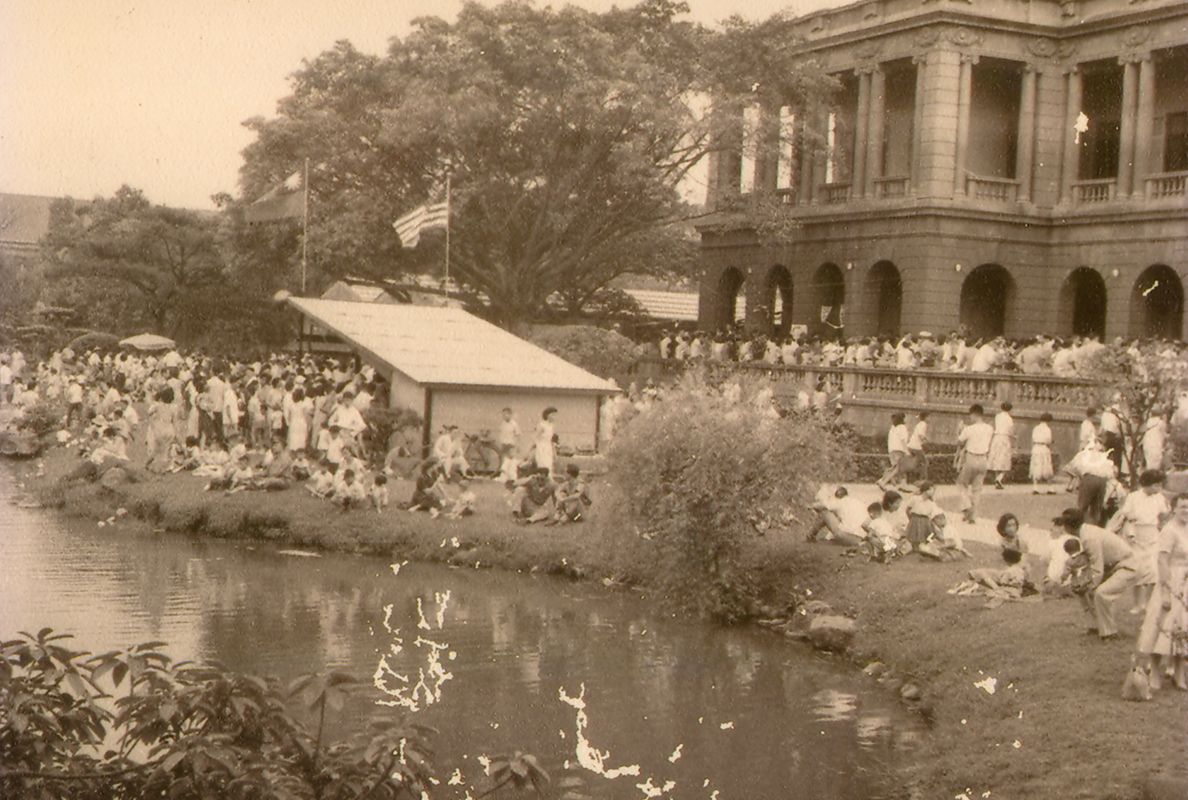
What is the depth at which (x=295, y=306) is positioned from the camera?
3053cm

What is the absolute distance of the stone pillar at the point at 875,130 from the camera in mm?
41719

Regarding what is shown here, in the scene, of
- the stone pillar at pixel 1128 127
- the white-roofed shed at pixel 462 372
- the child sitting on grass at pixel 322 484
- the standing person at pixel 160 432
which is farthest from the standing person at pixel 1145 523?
the stone pillar at pixel 1128 127

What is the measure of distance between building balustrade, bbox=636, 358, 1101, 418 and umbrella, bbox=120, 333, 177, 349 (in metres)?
19.4

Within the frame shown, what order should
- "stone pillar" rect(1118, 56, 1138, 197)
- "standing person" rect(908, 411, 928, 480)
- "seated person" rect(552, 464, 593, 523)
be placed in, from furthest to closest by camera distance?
"stone pillar" rect(1118, 56, 1138, 197) → "standing person" rect(908, 411, 928, 480) → "seated person" rect(552, 464, 593, 523)

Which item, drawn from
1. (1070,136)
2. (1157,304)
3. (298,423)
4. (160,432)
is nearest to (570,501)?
(298,423)

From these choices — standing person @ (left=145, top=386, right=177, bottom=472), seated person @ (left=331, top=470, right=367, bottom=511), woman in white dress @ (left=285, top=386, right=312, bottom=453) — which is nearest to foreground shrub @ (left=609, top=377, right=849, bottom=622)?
seated person @ (left=331, top=470, right=367, bottom=511)

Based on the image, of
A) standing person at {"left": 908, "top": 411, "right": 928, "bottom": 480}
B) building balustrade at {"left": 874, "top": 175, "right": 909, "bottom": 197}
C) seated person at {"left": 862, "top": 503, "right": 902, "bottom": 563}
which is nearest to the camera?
seated person at {"left": 862, "top": 503, "right": 902, "bottom": 563}

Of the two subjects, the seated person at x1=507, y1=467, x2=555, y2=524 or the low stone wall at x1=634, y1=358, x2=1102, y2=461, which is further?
the low stone wall at x1=634, y1=358, x2=1102, y2=461

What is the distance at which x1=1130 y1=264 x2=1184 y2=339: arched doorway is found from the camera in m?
37.9

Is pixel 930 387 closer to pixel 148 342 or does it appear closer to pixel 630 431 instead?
pixel 630 431

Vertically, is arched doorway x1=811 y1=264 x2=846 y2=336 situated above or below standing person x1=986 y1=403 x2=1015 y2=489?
above

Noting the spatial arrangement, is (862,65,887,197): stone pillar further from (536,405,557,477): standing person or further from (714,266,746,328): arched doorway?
(536,405,557,477): standing person

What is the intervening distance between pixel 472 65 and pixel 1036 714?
25.7 metres

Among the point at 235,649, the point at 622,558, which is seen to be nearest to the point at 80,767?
the point at 235,649
